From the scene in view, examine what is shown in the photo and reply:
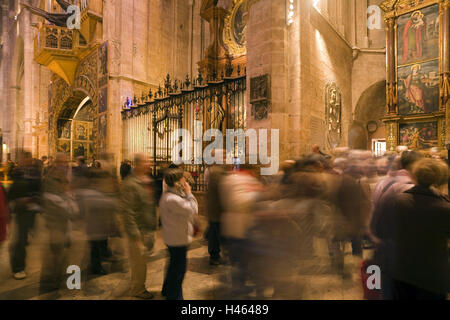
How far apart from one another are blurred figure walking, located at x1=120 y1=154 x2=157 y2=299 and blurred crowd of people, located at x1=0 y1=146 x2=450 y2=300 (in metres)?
0.01

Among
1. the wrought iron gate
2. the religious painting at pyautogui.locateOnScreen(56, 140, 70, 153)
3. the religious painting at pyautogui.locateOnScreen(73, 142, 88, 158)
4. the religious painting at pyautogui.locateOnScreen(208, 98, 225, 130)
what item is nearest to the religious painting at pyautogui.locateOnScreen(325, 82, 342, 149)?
the wrought iron gate

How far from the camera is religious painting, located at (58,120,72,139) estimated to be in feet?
58.7

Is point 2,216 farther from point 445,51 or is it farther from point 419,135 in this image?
point 445,51

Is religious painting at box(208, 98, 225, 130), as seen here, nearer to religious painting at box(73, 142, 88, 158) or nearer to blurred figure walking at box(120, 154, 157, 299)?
blurred figure walking at box(120, 154, 157, 299)

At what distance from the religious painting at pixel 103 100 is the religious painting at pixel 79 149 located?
239 inches

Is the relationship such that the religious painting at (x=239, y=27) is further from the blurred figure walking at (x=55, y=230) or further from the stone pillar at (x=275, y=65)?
the blurred figure walking at (x=55, y=230)

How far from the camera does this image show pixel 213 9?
14180mm

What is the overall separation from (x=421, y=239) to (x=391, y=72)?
13.3 metres

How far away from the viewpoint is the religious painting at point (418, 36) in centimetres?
1191

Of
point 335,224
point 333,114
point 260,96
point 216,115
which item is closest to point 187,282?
point 335,224

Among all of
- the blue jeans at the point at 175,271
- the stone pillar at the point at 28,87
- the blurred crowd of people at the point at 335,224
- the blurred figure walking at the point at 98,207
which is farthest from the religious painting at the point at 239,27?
the stone pillar at the point at 28,87

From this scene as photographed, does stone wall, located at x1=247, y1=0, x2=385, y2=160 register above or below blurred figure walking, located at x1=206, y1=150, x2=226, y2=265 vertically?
above

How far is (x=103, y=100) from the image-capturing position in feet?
43.9
